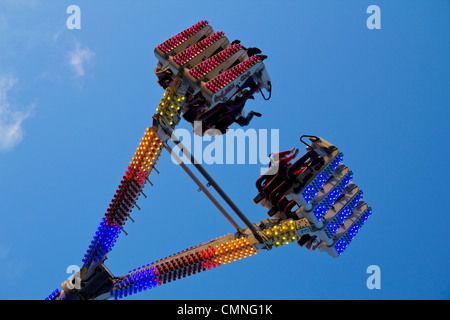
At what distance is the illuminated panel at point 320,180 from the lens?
27.6 metres

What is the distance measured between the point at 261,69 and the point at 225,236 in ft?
21.2

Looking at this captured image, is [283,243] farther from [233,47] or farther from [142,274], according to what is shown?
[233,47]

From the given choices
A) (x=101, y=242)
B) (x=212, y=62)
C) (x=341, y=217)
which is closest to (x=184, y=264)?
(x=101, y=242)

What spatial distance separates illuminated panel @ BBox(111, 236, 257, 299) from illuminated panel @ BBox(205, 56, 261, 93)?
5779mm

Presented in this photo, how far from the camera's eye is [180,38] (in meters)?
28.0

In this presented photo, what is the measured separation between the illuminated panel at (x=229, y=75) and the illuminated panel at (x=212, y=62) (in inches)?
18.5

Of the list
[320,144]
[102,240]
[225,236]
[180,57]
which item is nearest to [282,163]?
[320,144]

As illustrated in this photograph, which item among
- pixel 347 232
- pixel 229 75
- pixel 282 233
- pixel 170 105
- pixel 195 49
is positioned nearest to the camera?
pixel 170 105

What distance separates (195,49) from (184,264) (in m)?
8.02

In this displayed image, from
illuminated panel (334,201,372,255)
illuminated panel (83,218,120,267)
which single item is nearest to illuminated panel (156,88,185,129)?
illuminated panel (83,218,120,267)

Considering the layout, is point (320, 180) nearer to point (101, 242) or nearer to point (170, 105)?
point (170, 105)

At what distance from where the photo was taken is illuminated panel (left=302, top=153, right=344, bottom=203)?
27578 millimetres

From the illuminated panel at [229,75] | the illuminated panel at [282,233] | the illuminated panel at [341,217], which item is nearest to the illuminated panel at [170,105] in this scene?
the illuminated panel at [229,75]

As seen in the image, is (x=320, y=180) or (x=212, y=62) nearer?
(x=212, y=62)
